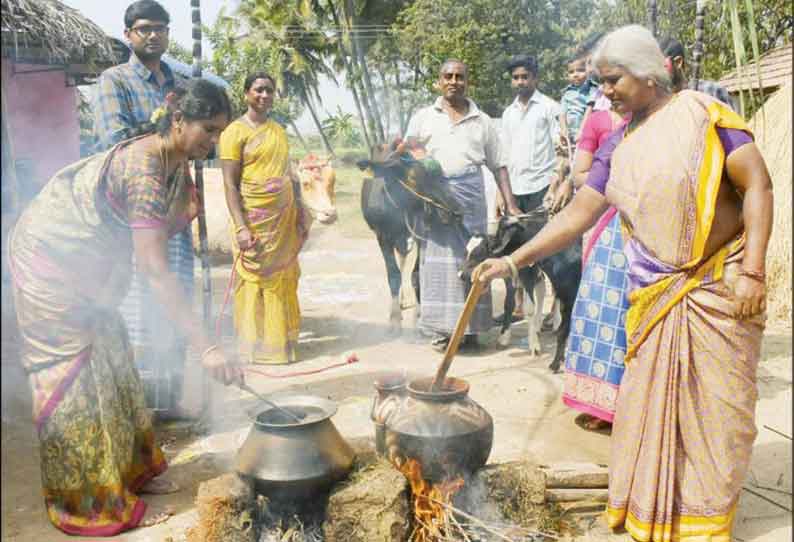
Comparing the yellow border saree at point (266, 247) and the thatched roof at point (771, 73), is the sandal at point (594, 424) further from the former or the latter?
the thatched roof at point (771, 73)

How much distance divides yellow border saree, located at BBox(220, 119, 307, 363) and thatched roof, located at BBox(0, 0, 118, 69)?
7.73ft

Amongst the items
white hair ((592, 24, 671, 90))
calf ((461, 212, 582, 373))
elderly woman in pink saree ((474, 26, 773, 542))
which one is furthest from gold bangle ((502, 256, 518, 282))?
calf ((461, 212, 582, 373))

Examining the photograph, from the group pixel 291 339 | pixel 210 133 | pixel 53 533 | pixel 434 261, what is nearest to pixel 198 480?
pixel 53 533

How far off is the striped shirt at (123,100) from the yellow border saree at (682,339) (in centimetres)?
286

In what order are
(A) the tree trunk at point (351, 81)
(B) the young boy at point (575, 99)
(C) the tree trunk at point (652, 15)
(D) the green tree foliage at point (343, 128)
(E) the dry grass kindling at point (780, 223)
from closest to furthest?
(C) the tree trunk at point (652, 15)
(B) the young boy at point (575, 99)
(E) the dry grass kindling at point (780, 223)
(A) the tree trunk at point (351, 81)
(D) the green tree foliage at point (343, 128)

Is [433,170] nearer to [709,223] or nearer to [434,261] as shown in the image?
[434,261]

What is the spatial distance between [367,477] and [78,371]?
56.2 inches

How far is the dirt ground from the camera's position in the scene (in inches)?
139

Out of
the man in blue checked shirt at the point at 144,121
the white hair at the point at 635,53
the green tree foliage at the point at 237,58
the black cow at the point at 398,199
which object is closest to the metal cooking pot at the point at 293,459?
the man in blue checked shirt at the point at 144,121

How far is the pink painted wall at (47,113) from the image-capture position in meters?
8.21

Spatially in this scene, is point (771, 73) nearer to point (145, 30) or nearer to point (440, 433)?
point (145, 30)

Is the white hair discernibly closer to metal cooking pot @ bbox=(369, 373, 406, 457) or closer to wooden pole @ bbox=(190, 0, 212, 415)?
metal cooking pot @ bbox=(369, 373, 406, 457)

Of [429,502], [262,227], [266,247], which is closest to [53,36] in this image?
[262,227]

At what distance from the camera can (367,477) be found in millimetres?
3066
